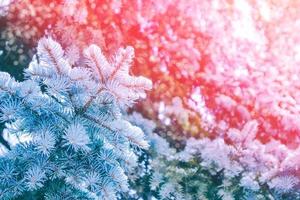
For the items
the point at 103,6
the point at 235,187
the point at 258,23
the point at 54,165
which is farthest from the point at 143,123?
the point at 258,23

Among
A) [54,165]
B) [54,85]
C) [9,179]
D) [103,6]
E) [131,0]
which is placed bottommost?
[9,179]

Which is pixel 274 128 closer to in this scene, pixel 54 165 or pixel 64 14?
pixel 64 14

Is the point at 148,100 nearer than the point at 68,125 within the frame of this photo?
No

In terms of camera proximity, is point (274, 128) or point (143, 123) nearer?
point (143, 123)

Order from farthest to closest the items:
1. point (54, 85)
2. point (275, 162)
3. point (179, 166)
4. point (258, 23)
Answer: point (258, 23) → point (179, 166) → point (275, 162) → point (54, 85)

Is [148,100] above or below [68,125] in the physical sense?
above
